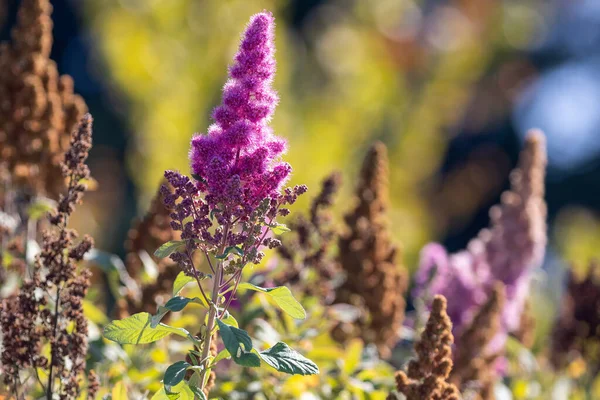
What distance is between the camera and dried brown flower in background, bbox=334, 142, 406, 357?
12.2 ft

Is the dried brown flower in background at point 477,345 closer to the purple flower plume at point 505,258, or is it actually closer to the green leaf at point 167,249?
the purple flower plume at point 505,258

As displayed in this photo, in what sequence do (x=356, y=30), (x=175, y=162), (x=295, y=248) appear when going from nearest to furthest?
(x=295, y=248)
(x=175, y=162)
(x=356, y=30)

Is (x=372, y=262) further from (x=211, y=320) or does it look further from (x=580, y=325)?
(x=211, y=320)

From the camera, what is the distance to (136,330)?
197 cm

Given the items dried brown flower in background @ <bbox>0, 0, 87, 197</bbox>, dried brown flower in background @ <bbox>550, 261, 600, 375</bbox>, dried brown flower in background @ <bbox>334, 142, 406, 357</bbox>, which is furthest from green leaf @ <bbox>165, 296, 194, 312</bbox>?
dried brown flower in background @ <bbox>550, 261, 600, 375</bbox>

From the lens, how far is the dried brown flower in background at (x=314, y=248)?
132 inches

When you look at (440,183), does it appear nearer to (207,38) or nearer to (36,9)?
(207,38)

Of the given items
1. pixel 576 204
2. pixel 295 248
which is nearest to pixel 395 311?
pixel 295 248

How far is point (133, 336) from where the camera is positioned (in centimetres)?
196

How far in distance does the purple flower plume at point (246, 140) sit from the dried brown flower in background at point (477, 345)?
1.61 metres

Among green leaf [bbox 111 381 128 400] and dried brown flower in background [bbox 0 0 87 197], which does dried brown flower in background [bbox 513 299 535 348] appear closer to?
dried brown flower in background [bbox 0 0 87 197]

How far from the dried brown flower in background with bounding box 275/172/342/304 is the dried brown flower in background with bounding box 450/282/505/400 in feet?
2.10

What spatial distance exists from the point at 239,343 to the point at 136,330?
0.32 meters

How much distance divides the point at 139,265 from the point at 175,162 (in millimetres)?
7221
